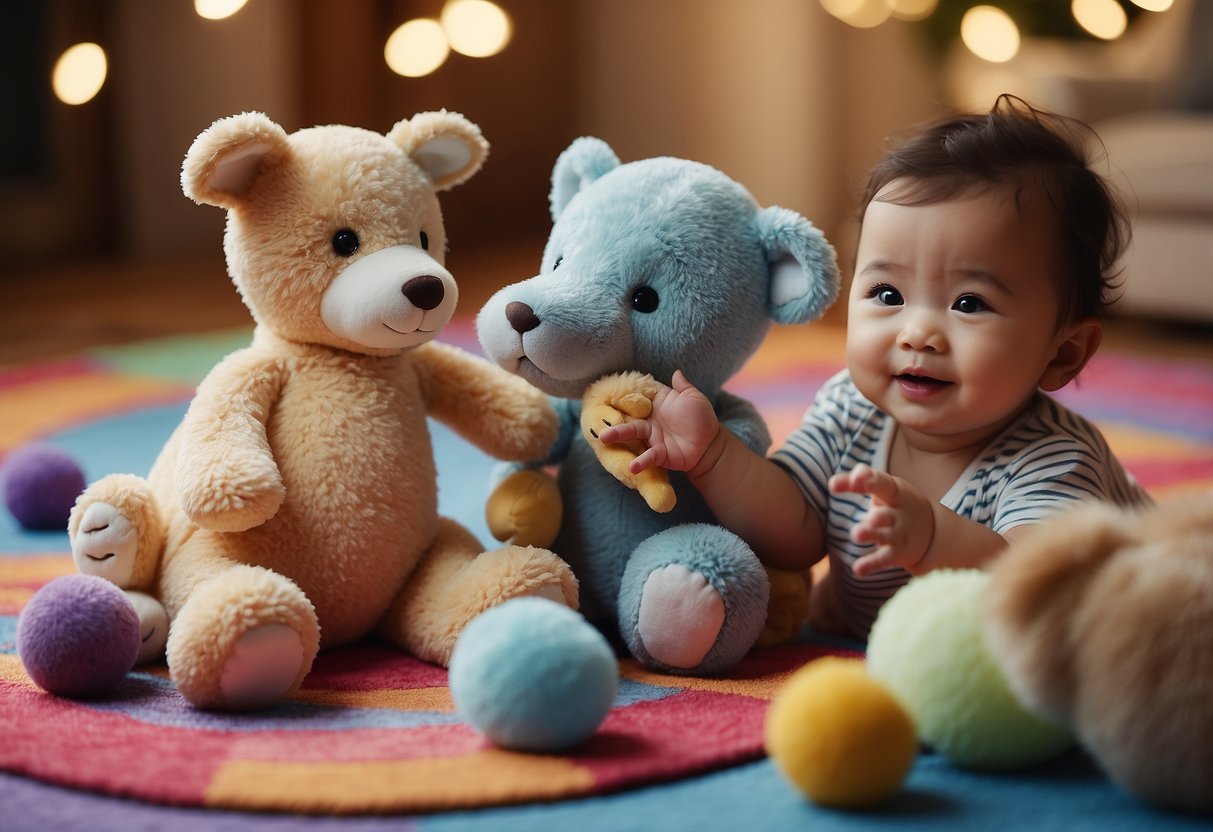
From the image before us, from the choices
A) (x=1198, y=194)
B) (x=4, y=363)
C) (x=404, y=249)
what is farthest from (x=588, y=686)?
(x=1198, y=194)

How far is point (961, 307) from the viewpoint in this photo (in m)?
0.98

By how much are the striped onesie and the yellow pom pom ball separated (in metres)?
0.29

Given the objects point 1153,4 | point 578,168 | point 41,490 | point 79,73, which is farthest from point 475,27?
point 578,168

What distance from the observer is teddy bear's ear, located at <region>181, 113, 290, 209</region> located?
957 mm

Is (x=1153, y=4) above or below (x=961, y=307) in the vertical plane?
above

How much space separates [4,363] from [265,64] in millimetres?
1267

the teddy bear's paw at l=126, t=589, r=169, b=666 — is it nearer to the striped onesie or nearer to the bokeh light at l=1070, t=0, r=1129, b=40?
the striped onesie

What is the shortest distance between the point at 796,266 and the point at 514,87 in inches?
113

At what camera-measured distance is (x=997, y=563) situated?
2.42ft

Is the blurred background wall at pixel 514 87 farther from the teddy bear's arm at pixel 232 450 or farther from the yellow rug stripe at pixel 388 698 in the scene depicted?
the yellow rug stripe at pixel 388 698

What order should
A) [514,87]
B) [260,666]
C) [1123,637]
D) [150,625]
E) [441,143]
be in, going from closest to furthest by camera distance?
1. [1123,637]
2. [260,666]
3. [150,625]
4. [441,143]
5. [514,87]

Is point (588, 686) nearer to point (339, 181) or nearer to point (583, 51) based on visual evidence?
point (339, 181)

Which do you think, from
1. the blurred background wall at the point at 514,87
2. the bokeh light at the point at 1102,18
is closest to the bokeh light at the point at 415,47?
the blurred background wall at the point at 514,87

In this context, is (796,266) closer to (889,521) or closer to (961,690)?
(889,521)
